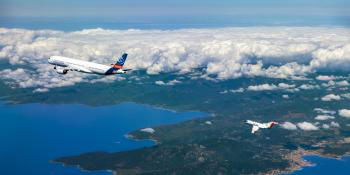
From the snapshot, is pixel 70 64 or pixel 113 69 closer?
pixel 113 69

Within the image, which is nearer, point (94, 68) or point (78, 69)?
point (94, 68)

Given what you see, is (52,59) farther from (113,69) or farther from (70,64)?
(113,69)

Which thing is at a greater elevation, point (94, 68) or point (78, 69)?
point (94, 68)

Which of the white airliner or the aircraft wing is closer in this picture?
the white airliner

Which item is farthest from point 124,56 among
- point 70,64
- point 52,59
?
point 52,59

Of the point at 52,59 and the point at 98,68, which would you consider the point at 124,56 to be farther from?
the point at 52,59

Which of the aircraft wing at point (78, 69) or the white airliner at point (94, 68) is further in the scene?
the aircraft wing at point (78, 69)

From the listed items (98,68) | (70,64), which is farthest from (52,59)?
(98,68)

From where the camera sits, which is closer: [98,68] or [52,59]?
[98,68]

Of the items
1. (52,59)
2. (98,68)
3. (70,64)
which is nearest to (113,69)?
(98,68)
